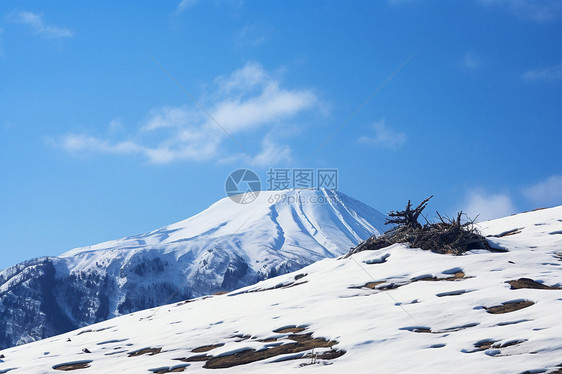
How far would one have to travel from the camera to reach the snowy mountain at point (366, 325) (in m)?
10.9

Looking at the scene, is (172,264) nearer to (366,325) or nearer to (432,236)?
(432,236)

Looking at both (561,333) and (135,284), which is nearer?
(561,333)

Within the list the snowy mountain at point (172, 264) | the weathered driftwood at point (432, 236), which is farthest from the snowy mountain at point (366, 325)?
the snowy mountain at point (172, 264)

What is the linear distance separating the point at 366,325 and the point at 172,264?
14306 centimetres

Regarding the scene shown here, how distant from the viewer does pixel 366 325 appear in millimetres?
13469

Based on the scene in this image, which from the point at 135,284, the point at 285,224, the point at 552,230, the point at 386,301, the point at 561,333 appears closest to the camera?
the point at 561,333

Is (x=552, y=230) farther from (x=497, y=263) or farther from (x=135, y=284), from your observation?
(x=135, y=284)

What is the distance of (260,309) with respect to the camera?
17656 millimetres

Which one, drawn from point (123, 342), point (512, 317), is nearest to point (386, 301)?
point (512, 317)

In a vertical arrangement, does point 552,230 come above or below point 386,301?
above

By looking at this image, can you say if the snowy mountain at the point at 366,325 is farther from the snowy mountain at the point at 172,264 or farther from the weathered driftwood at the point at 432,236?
the snowy mountain at the point at 172,264

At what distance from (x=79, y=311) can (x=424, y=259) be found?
424 ft

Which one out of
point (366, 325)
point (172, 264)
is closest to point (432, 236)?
point (366, 325)

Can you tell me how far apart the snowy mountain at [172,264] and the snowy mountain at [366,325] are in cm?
11625
